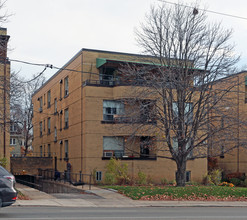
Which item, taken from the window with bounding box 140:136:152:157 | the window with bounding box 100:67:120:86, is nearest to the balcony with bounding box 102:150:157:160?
the window with bounding box 140:136:152:157

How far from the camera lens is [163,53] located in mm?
25625

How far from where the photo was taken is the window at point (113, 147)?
33406 millimetres

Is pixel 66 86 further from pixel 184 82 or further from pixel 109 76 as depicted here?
pixel 184 82

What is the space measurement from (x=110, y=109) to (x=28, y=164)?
9681mm

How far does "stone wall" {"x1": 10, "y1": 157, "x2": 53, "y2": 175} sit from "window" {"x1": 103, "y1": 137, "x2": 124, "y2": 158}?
7988 millimetres

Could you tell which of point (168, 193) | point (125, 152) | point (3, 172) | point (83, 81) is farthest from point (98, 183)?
point (3, 172)

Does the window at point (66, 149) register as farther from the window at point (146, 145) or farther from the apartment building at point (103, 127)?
the window at point (146, 145)

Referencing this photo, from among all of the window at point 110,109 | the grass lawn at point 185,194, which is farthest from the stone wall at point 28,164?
the grass lawn at point 185,194

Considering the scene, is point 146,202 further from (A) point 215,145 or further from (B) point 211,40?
(B) point 211,40

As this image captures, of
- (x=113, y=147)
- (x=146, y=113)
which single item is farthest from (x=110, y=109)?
(x=146, y=113)

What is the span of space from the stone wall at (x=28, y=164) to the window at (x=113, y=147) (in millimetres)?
7988

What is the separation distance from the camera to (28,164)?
37500 millimetres

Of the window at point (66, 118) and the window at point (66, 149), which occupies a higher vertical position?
the window at point (66, 118)

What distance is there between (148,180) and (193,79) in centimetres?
1075
